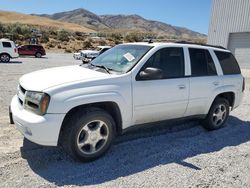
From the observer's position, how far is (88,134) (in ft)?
13.1

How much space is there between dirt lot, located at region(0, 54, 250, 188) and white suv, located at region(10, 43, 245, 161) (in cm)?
34

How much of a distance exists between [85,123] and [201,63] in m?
2.81

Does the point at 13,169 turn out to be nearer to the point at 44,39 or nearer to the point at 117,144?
the point at 117,144

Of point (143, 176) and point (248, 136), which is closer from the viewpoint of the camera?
point (143, 176)

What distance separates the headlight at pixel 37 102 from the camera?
141 inches

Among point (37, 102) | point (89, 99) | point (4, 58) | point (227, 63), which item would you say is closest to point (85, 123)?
point (89, 99)

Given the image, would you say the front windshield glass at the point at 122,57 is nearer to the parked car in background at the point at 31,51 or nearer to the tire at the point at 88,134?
the tire at the point at 88,134

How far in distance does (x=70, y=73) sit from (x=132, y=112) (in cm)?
116

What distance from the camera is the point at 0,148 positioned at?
4.31 m

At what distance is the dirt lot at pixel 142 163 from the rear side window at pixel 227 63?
1470mm

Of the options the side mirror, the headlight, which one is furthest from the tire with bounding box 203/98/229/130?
the headlight

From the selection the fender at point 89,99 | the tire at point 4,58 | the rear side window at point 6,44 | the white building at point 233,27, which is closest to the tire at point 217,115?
the fender at point 89,99

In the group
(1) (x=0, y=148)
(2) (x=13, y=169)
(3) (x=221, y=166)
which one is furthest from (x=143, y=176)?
(1) (x=0, y=148)

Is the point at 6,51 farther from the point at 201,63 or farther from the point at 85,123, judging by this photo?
the point at 85,123
